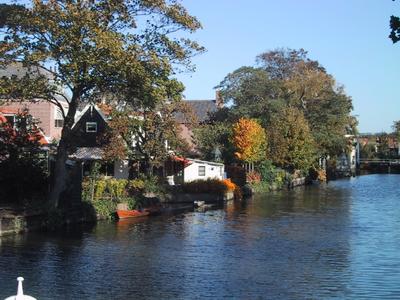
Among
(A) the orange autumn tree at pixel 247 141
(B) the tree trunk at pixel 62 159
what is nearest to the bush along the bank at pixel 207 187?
(A) the orange autumn tree at pixel 247 141

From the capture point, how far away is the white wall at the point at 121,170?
160ft

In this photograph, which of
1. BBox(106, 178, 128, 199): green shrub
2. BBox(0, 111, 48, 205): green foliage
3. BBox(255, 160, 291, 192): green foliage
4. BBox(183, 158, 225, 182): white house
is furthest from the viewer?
BBox(255, 160, 291, 192): green foliage

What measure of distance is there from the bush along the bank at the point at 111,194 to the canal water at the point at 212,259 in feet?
5.53

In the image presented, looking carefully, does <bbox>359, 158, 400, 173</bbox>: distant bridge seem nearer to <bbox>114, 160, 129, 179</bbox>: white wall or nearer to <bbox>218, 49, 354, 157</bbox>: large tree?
<bbox>218, 49, 354, 157</bbox>: large tree

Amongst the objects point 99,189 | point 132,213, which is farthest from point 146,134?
point 132,213

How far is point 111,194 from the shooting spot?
123 feet

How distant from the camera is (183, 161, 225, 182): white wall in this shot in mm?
53031

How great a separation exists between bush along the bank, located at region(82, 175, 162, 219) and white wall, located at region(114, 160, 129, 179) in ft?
21.2

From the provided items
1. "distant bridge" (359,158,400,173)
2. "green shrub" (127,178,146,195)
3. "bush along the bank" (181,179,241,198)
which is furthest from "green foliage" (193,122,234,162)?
"distant bridge" (359,158,400,173)

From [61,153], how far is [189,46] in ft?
28.9

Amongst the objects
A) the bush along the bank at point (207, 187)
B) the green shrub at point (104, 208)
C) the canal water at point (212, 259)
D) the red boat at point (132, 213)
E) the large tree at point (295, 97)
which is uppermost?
the large tree at point (295, 97)

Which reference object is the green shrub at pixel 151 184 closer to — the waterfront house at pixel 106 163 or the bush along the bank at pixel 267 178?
the waterfront house at pixel 106 163

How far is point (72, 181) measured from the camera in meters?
33.1

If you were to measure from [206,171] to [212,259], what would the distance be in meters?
32.7
